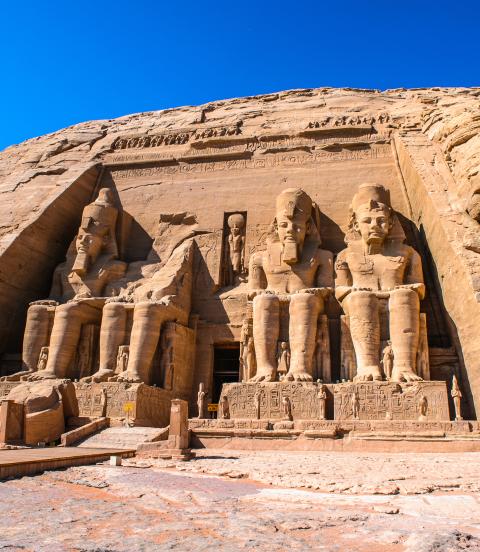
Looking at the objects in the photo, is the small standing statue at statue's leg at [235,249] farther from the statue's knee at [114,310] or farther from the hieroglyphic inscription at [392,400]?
the hieroglyphic inscription at [392,400]

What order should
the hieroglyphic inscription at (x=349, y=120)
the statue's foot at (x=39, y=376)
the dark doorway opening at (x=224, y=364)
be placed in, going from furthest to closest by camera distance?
the hieroglyphic inscription at (x=349, y=120), the dark doorway opening at (x=224, y=364), the statue's foot at (x=39, y=376)

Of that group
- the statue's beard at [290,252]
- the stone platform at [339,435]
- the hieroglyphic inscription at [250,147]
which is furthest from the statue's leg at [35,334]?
the hieroglyphic inscription at [250,147]

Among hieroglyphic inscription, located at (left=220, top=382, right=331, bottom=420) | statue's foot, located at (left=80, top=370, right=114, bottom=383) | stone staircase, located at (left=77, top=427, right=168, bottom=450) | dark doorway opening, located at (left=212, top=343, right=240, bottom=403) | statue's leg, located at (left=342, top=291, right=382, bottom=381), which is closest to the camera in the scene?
stone staircase, located at (left=77, top=427, right=168, bottom=450)

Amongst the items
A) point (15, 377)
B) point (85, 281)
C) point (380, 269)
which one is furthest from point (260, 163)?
point (15, 377)

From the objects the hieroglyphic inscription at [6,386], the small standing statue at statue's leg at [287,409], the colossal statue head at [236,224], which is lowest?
the small standing statue at statue's leg at [287,409]

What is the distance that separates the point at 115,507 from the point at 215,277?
8.74 metres

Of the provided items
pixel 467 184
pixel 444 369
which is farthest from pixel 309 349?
pixel 467 184

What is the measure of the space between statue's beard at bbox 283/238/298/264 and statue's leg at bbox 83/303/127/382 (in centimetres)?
316

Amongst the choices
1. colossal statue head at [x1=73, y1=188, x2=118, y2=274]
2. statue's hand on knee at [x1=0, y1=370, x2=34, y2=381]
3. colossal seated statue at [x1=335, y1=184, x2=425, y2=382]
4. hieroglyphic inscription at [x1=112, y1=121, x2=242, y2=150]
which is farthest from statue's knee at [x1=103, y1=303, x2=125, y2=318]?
hieroglyphic inscription at [x1=112, y1=121, x2=242, y2=150]

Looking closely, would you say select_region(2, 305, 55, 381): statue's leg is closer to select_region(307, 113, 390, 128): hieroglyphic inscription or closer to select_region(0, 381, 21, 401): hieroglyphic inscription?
select_region(0, 381, 21, 401): hieroglyphic inscription

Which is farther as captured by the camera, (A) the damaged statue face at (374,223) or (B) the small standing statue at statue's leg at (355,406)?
(A) the damaged statue face at (374,223)

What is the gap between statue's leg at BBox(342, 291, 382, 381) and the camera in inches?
367

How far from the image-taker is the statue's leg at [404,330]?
29.8 feet

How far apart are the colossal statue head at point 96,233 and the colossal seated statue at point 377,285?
507cm
